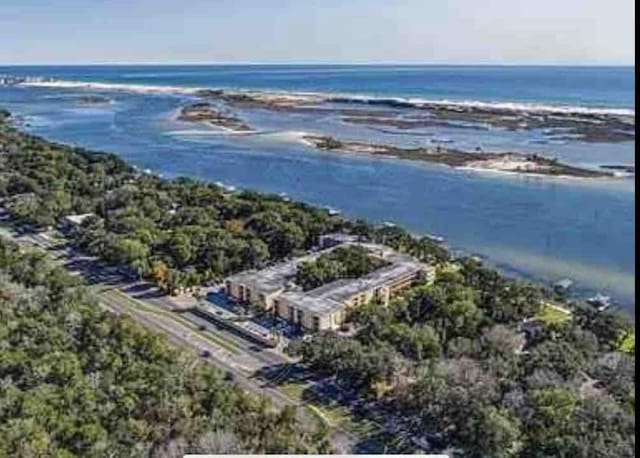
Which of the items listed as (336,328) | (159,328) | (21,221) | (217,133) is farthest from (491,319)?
(217,133)

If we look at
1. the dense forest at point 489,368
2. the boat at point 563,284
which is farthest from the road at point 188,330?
the boat at point 563,284

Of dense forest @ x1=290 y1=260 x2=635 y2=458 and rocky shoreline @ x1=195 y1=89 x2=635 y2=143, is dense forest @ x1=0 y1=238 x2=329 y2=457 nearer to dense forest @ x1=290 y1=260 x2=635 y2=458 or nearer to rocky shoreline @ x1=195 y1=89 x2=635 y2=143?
dense forest @ x1=290 y1=260 x2=635 y2=458

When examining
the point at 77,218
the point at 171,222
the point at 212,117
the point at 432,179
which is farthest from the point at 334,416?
the point at 212,117

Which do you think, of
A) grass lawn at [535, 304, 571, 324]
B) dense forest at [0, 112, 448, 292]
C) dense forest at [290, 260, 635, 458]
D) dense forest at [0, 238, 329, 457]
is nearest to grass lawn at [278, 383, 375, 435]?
dense forest at [290, 260, 635, 458]

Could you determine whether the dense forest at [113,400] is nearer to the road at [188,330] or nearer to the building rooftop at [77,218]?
the road at [188,330]

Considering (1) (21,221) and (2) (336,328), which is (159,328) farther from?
(1) (21,221)
